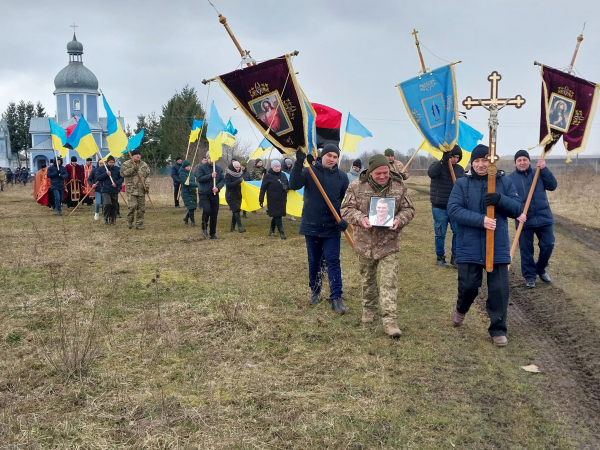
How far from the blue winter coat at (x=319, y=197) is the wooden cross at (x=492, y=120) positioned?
5.33 feet

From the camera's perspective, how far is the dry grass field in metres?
3.56

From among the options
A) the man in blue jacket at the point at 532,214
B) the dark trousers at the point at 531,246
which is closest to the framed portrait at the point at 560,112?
the man in blue jacket at the point at 532,214

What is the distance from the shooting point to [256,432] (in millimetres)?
3564

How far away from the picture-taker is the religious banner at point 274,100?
7.10m

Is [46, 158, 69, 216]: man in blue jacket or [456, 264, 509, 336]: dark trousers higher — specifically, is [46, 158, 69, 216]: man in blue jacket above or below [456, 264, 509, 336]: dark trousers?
above

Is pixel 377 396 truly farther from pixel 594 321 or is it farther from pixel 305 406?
pixel 594 321

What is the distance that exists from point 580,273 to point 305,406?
638cm

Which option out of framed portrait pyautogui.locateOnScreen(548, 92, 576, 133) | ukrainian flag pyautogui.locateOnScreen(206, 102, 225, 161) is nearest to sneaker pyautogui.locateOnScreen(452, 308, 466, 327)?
framed portrait pyautogui.locateOnScreen(548, 92, 576, 133)

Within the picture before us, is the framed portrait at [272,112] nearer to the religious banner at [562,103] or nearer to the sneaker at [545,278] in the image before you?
the religious banner at [562,103]

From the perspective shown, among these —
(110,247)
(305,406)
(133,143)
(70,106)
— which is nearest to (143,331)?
(305,406)

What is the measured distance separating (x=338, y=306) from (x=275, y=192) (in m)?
6.43

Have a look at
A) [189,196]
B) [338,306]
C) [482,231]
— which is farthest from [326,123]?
[482,231]

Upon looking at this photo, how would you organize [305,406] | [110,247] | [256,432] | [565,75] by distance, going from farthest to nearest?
[110,247] → [565,75] → [305,406] → [256,432]

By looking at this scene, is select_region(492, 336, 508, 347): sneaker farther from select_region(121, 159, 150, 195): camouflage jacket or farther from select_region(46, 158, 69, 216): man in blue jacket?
select_region(46, 158, 69, 216): man in blue jacket
